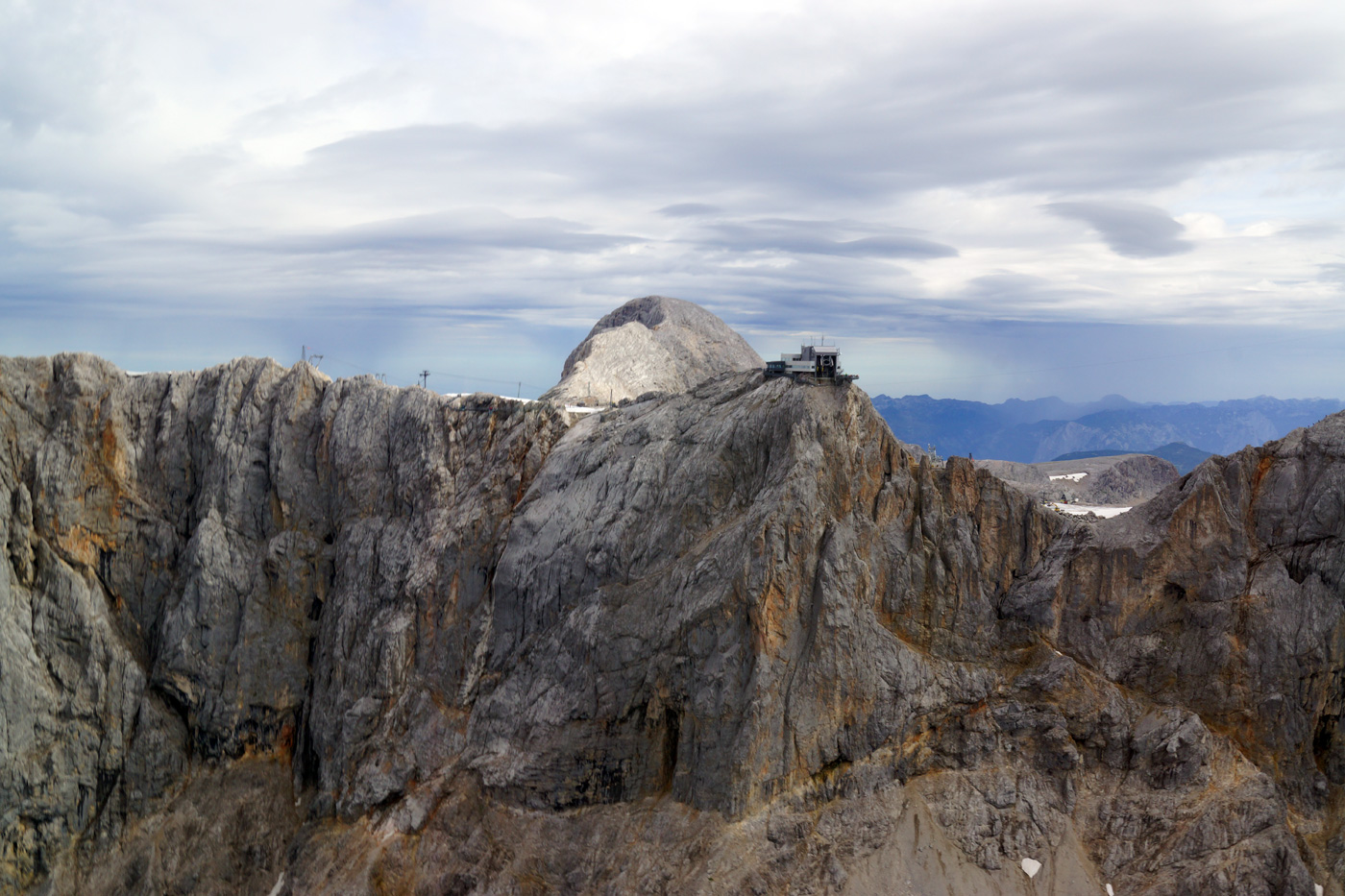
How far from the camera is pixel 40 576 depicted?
219 feet

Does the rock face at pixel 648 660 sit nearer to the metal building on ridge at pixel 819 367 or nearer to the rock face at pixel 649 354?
the metal building on ridge at pixel 819 367

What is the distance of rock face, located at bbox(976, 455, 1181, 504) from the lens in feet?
343

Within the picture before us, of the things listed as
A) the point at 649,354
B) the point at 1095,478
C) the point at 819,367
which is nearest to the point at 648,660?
the point at 819,367

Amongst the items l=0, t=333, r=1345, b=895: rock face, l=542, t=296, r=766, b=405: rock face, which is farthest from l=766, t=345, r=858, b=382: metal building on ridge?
l=542, t=296, r=766, b=405: rock face

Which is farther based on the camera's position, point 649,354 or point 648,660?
point 649,354

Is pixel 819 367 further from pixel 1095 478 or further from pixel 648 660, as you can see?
pixel 1095 478

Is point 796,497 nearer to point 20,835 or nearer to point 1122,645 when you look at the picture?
point 1122,645

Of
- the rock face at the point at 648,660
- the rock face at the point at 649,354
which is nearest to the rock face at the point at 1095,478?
the rock face at the point at 649,354

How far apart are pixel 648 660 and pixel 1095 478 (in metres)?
90.6

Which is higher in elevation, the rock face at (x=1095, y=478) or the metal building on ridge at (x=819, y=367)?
the metal building on ridge at (x=819, y=367)

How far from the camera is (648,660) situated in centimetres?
5612

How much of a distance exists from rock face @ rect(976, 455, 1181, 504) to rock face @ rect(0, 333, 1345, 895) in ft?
128

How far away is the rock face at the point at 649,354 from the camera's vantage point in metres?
92.0

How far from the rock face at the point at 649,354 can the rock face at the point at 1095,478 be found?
35.4 m
